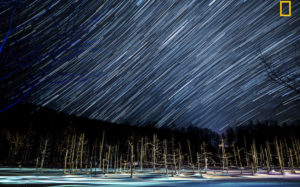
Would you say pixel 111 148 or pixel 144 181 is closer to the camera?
pixel 144 181

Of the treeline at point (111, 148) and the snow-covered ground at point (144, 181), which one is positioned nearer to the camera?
the snow-covered ground at point (144, 181)

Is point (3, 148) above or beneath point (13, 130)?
beneath

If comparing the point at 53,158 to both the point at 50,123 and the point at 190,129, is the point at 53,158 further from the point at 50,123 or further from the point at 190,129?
the point at 190,129

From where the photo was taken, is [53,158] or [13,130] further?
[53,158]

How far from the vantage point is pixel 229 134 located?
2862 inches

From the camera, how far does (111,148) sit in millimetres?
45750

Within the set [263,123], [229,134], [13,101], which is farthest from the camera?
[229,134]

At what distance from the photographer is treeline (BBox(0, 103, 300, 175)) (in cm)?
2891

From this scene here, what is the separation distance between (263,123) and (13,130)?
77.9m

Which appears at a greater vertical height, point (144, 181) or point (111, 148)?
point (111, 148)

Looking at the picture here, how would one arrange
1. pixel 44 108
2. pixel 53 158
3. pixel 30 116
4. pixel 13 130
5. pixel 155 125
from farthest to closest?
1. pixel 155 125
2. pixel 44 108
3. pixel 30 116
4. pixel 53 158
5. pixel 13 130

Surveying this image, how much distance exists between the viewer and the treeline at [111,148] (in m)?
28.9

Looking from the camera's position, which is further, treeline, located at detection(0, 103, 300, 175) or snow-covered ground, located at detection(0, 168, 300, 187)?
treeline, located at detection(0, 103, 300, 175)

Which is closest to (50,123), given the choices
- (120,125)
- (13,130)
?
(13,130)
